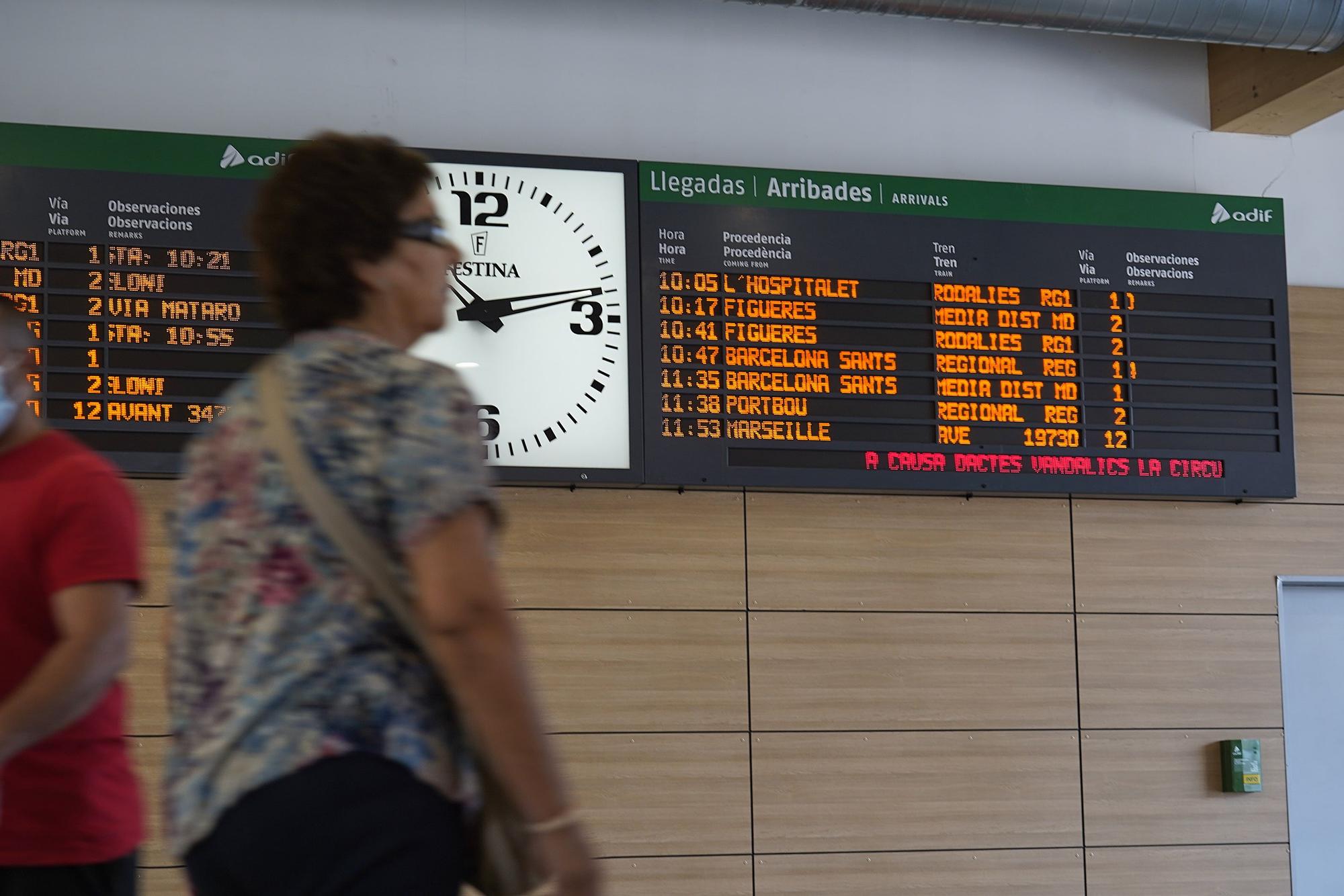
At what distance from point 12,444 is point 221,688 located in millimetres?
872

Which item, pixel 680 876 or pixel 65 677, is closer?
pixel 65 677

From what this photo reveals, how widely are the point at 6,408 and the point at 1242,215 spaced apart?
4157mm

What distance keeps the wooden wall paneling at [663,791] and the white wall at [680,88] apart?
1874 millimetres

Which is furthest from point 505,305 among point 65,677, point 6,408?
point 65,677

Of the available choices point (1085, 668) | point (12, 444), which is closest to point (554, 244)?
point (1085, 668)

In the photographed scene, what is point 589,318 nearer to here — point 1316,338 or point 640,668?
point 640,668

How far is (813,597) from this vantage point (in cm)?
459

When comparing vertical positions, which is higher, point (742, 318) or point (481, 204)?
point (481, 204)

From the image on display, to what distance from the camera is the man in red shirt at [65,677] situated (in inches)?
74.7

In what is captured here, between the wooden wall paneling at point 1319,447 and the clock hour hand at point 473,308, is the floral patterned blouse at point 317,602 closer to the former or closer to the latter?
the clock hour hand at point 473,308

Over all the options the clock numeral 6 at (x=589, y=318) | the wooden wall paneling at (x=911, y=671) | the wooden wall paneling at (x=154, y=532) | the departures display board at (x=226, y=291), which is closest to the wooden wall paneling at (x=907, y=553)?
the wooden wall paneling at (x=911, y=671)

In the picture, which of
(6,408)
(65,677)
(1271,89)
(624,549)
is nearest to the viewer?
(65,677)

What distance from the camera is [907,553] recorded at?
4.68 meters

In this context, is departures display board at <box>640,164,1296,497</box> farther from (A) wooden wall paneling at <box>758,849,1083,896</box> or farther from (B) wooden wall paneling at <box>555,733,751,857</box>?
(A) wooden wall paneling at <box>758,849,1083,896</box>
